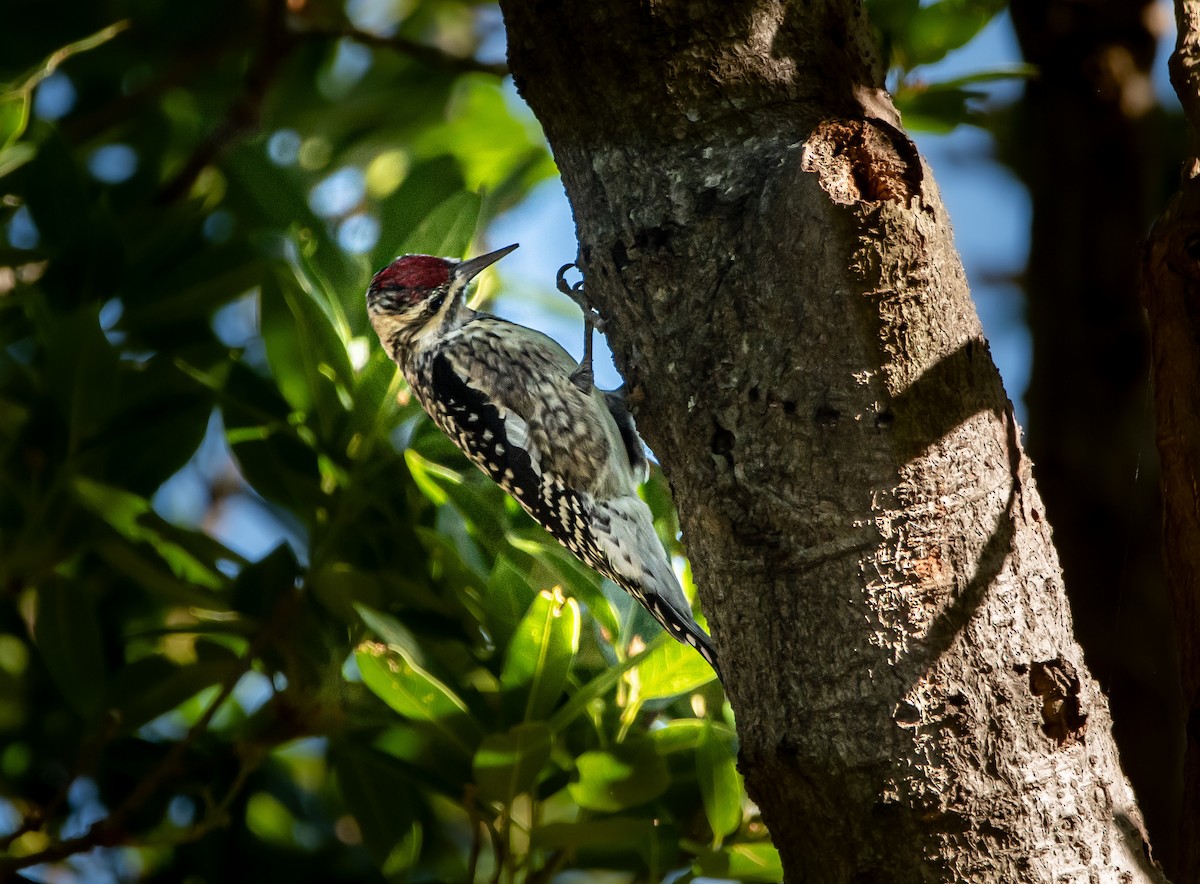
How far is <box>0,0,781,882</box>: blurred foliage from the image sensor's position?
1.79 metres

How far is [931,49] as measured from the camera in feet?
7.02

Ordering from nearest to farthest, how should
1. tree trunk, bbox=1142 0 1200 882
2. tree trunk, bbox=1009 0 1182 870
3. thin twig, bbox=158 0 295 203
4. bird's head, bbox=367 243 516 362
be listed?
1. tree trunk, bbox=1142 0 1200 882
2. tree trunk, bbox=1009 0 1182 870
3. bird's head, bbox=367 243 516 362
4. thin twig, bbox=158 0 295 203

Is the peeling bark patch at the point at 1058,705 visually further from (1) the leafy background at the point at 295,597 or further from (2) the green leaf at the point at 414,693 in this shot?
(2) the green leaf at the point at 414,693

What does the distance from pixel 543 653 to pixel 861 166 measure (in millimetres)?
839

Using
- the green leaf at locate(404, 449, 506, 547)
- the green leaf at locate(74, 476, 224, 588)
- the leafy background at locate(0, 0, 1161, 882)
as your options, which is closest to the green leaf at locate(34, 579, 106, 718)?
the leafy background at locate(0, 0, 1161, 882)

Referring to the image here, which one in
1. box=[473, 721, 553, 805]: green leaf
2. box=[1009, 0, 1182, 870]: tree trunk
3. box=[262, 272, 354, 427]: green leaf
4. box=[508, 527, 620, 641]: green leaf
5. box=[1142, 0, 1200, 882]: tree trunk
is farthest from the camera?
box=[1009, 0, 1182, 870]: tree trunk

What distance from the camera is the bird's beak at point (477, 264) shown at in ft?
8.45

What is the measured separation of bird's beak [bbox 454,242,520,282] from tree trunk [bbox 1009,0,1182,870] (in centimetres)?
129

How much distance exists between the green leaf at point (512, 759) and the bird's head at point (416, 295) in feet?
3.95

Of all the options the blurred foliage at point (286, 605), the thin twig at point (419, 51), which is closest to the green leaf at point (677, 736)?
the blurred foliage at point (286, 605)

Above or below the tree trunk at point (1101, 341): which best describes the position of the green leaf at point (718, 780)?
below

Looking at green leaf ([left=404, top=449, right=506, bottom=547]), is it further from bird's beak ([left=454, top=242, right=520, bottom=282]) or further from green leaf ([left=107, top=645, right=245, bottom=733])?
bird's beak ([left=454, top=242, right=520, bottom=282])

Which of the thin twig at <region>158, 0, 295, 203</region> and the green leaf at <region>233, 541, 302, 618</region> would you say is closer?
the green leaf at <region>233, 541, 302, 618</region>

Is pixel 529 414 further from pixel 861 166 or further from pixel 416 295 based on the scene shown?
pixel 861 166
